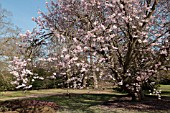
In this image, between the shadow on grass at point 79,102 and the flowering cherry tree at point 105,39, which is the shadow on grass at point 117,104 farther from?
the flowering cherry tree at point 105,39

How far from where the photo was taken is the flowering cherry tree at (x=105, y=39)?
304 inches

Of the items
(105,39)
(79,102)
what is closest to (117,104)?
Result: (79,102)

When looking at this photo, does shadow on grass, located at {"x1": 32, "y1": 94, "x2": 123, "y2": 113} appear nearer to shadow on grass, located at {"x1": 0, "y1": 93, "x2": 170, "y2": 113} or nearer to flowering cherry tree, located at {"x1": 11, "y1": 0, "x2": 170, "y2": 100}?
shadow on grass, located at {"x1": 0, "y1": 93, "x2": 170, "y2": 113}

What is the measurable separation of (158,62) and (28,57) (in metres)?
4.97

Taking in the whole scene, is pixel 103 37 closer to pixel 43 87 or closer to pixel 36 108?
pixel 36 108

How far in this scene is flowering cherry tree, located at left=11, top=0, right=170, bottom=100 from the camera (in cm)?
773

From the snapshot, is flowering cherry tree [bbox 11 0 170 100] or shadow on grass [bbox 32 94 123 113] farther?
shadow on grass [bbox 32 94 123 113]

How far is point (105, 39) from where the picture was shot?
7.77 m

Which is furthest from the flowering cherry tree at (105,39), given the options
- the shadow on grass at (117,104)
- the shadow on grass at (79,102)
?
the shadow on grass at (79,102)

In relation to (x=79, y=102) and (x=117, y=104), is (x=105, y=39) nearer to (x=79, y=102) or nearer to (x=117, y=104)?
(x=117, y=104)

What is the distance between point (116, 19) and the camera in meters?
8.16

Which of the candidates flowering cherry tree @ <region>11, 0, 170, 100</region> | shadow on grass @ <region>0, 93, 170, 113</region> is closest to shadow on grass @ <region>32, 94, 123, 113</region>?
shadow on grass @ <region>0, 93, 170, 113</region>

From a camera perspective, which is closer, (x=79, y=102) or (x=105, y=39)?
(x=105, y=39)

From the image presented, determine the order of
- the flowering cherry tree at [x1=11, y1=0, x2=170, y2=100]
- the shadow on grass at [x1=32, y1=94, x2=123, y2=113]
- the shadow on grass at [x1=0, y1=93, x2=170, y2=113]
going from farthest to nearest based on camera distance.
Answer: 1. the shadow on grass at [x1=32, y1=94, x2=123, y2=113]
2. the shadow on grass at [x1=0, y1=93, x2=170, y2=113]
3. the flowering cherry tree at [x1=11, y1=0, x2=170, y2=100]
